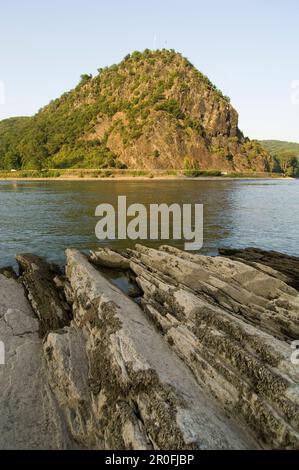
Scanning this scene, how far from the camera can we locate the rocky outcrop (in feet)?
21.1

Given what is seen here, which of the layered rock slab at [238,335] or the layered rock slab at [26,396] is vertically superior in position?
the layered rock slab at [238,335]

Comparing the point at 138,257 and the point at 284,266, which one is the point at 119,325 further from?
the point at 284,266

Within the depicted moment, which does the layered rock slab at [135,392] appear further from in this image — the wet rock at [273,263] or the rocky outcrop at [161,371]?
the wet rock at [273,263]

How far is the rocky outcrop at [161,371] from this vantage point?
6.44 meters

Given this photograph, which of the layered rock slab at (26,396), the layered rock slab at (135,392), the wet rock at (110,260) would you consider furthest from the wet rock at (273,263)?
the layered rock slab at (26,396)

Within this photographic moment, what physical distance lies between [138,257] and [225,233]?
595 inches

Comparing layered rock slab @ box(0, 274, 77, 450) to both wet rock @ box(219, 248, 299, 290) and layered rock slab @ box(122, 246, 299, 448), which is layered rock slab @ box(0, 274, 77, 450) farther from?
wet rock @ box(219, 248, 299, 290)

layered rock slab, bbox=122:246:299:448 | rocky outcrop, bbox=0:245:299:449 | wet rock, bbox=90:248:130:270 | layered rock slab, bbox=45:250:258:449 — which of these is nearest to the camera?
layered rock slab, bbox=45:250:258:449

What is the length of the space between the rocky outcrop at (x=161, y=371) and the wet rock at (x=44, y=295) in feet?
0.45

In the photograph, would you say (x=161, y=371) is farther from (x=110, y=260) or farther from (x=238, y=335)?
(x=110, y=260)

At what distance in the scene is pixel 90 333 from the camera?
1007 centimetres

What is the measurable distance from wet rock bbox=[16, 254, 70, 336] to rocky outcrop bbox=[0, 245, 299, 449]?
14 cm

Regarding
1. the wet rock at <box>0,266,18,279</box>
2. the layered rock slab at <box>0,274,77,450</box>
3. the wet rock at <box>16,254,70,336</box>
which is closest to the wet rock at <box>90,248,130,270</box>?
the wet rock at <box>16,254,70,336</box>
